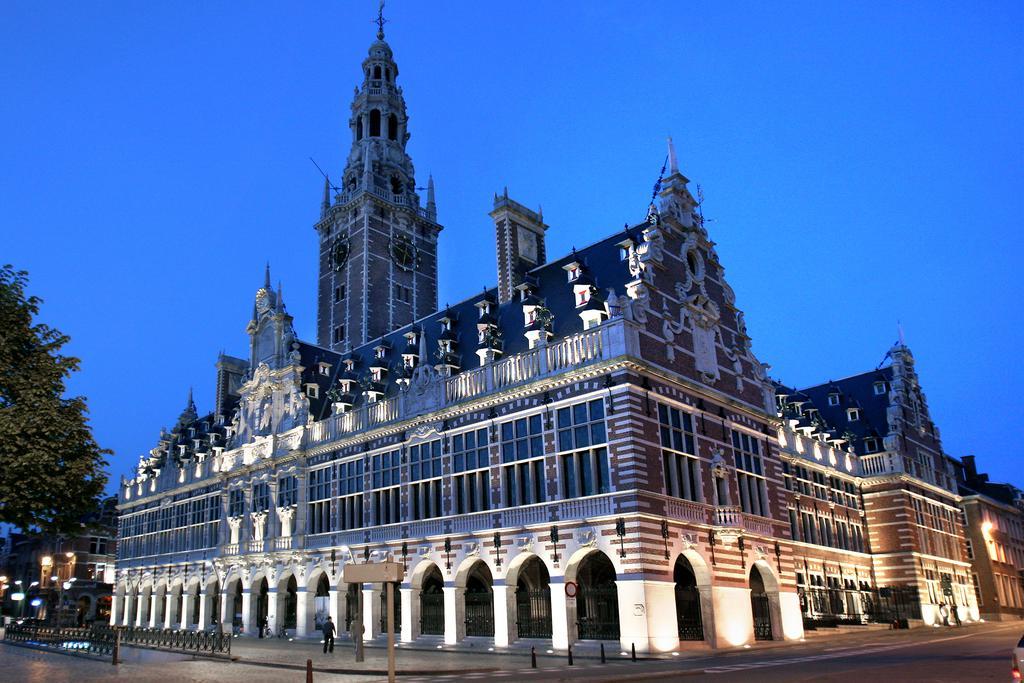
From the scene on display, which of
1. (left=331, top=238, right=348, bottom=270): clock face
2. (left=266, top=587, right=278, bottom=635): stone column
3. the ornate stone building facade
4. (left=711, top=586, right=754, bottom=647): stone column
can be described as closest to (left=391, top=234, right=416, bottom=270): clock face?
(left=331, top=238, right=348, bottom=270): clock face

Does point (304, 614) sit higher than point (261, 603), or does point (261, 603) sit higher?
point (261, 603)

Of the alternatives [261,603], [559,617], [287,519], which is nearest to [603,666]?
[559,617]

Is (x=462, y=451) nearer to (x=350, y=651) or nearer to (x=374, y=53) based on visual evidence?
(x=350, y=651)

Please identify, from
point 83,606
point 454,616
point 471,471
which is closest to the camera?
point 454,616

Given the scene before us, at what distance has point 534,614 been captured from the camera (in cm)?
3700

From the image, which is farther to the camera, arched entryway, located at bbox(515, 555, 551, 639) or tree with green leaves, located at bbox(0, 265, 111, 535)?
arched entryway, located at bbox(515, 555, 551, 639)

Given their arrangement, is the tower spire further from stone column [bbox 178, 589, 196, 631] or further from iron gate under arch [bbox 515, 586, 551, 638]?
stone column [bbox 178, 589, 196, 631]

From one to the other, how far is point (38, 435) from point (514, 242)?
27949 mm

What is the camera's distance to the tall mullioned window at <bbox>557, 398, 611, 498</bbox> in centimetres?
3434

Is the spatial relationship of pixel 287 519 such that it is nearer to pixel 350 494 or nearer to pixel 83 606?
pixel 350 494

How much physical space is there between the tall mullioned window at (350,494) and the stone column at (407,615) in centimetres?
609

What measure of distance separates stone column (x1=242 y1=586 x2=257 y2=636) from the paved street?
1744cm

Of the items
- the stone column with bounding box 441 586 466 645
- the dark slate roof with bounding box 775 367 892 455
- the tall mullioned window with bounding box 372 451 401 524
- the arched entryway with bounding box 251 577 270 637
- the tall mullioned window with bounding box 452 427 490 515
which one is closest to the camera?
the stone column with bounding box 441 586 466 645

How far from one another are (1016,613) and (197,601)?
69342 millimetres
